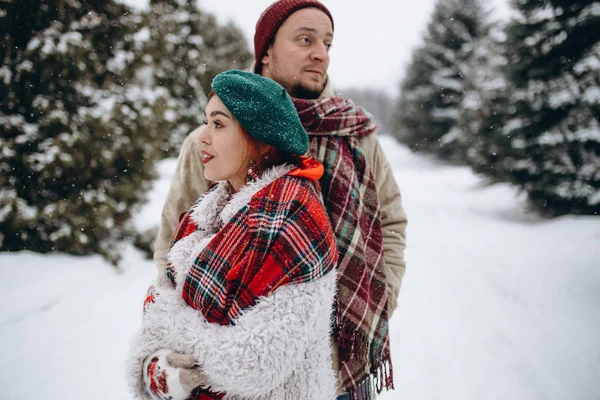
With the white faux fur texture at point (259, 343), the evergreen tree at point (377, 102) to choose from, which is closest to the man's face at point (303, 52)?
the white faux fur texture at point (259, 343)

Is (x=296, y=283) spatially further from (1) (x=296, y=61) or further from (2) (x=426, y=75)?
(2) (x=426, y=75)

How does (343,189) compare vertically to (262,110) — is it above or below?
below

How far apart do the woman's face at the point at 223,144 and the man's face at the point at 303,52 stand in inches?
19.4

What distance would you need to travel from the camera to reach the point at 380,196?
1830 millimetres

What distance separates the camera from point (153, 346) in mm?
1072

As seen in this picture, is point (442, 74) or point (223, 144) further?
point (442, 74)

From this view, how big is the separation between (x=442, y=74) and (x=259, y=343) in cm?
2206

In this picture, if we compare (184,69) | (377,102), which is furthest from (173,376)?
(377,102)

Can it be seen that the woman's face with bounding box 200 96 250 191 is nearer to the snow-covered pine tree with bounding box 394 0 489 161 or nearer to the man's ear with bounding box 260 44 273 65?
the man's ear with bounding box 260 44 273 65

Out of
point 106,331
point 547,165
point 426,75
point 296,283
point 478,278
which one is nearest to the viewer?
point 296,283

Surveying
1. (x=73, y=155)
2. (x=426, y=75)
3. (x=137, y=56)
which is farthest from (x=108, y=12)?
(x=426, y=75)

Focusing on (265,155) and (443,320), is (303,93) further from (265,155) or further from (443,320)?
(443,320)

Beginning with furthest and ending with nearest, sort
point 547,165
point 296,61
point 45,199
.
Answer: point 547,165, point 45,199, point 296,61

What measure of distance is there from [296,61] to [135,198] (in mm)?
4924
